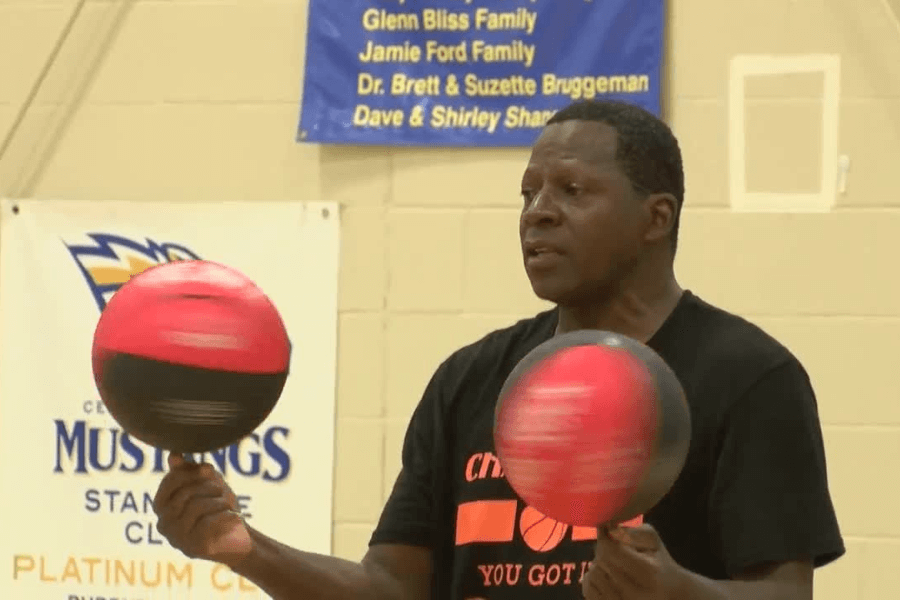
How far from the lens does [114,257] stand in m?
3.27

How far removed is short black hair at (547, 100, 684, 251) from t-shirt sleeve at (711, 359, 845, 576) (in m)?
0.27

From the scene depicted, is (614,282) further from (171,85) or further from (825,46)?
(171,85)

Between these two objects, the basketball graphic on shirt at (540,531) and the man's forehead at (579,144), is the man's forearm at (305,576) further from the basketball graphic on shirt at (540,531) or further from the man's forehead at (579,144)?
the man's forehead at (579,144)

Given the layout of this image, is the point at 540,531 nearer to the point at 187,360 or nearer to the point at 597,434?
the point at 597,434

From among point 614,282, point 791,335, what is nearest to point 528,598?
point 614,282

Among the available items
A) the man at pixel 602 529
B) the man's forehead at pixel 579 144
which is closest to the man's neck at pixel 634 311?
the man at pixel 602 529

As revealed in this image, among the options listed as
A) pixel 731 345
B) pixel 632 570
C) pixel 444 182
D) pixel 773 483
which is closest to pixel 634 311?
pixel 731 345

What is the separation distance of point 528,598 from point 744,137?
5.18 feet

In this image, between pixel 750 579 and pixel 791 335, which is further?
pixel 791 335

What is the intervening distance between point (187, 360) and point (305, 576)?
325 millimetres

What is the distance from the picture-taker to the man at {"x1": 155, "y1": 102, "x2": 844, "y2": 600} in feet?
5.14

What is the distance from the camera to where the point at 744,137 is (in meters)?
3.01

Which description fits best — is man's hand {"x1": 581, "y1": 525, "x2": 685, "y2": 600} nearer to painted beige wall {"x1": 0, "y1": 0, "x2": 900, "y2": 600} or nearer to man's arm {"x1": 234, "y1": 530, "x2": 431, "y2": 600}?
man's arm {"x1": 234, "y1": 530, "x2": 431, "y2": 600}

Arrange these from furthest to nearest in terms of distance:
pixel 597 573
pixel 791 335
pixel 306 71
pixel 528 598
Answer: pixel 306 71, pixel 791 335, pixel 528 598, pixel 597 573
